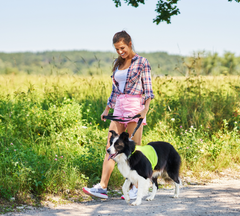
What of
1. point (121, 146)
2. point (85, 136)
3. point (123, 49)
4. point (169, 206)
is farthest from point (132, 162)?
point (85, 136)

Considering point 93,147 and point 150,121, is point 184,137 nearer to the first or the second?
point 150,121

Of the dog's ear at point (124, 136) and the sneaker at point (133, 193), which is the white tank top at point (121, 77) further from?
the sneaker at point (133, 193)

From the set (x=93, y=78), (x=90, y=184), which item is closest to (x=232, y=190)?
(x=90, y=184)

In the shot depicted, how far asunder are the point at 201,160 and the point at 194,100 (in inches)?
85.0

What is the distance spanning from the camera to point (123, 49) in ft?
12.3


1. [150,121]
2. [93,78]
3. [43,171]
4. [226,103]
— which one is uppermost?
[93,78]

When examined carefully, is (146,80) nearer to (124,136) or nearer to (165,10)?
(124,136)

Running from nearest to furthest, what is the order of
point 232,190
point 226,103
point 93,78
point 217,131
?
point 232,190 → point 217,131 → point 226,103 → point 93,78

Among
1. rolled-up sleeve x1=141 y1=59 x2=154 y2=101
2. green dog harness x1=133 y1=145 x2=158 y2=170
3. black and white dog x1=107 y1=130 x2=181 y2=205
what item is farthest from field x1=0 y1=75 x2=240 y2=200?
rolled-up sleeve x1=141 y1=59 x2=154 y2=101

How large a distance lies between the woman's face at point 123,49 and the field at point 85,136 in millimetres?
2002

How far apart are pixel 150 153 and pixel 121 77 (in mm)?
1119

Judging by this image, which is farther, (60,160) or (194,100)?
(194,100)

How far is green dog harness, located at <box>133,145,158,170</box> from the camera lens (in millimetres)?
3613

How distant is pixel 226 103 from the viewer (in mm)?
7309
